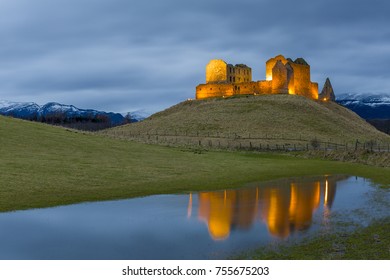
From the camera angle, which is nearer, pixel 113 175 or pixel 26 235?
pixel 26 235

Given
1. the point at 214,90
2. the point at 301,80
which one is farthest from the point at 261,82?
the point at 214,90

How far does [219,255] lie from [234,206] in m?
9.24

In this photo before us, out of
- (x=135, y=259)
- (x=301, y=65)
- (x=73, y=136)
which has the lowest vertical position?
(x=135, y=259)

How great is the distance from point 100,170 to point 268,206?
15474 mm

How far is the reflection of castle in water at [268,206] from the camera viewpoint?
17.9 m

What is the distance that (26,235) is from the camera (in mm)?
16062

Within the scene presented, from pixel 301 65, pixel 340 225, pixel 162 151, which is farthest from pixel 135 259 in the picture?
pixel 301 65

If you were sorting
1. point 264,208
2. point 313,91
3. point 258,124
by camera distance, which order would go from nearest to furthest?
point 264,208 < point 258,124 < point 313,91

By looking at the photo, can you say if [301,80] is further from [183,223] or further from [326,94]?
[183,223]

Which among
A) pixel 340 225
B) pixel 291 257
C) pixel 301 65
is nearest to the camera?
pixel 291 257

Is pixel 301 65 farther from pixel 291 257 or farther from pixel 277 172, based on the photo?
pixel 291 257

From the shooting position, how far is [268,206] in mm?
22672

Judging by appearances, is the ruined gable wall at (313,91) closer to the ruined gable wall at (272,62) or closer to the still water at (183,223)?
the ruined gable wall at (272,62)

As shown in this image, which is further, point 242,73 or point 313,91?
point 242,73
